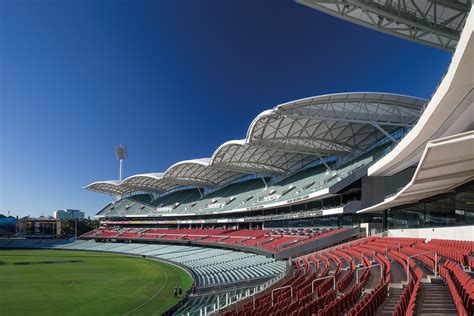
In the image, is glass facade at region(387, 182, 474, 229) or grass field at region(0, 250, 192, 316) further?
grass field at region(0, 250, 192, 316)

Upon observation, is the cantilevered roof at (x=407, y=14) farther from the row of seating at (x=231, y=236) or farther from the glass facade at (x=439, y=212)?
the row of seating at (x=231, y=236)

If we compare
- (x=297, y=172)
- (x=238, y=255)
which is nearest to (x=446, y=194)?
(x=238, y=255)

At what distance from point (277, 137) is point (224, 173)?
32416mm

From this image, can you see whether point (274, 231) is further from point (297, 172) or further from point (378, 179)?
point (378, 179)

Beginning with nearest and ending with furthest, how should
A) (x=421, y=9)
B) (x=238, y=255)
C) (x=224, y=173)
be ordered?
(x=421, y=9)
(x=238, y=255)
(x=224, y=173)

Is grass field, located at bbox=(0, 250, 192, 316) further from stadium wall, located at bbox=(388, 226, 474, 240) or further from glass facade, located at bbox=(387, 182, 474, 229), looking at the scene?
glass facade, located at bbox=(387, 182, 474, 229)

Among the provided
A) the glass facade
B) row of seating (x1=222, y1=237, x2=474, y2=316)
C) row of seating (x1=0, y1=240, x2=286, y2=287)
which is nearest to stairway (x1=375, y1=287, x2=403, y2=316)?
row of seating (x1=222, y1=237, x2=474, y2=316)

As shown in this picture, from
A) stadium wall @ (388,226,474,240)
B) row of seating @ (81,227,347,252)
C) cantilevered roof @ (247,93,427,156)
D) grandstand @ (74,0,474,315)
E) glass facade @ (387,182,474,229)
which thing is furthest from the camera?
row of seating @ (81,227,347,252)

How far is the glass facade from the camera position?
2059cm

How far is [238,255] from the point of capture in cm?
5131

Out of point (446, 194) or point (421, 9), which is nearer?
point (421, 9)

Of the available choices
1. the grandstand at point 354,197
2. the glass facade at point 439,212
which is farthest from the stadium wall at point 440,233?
the glass facade at point 439,212

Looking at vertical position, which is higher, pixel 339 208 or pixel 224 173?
pixel 224 173

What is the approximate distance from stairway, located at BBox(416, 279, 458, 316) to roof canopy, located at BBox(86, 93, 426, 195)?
75.8 feet
